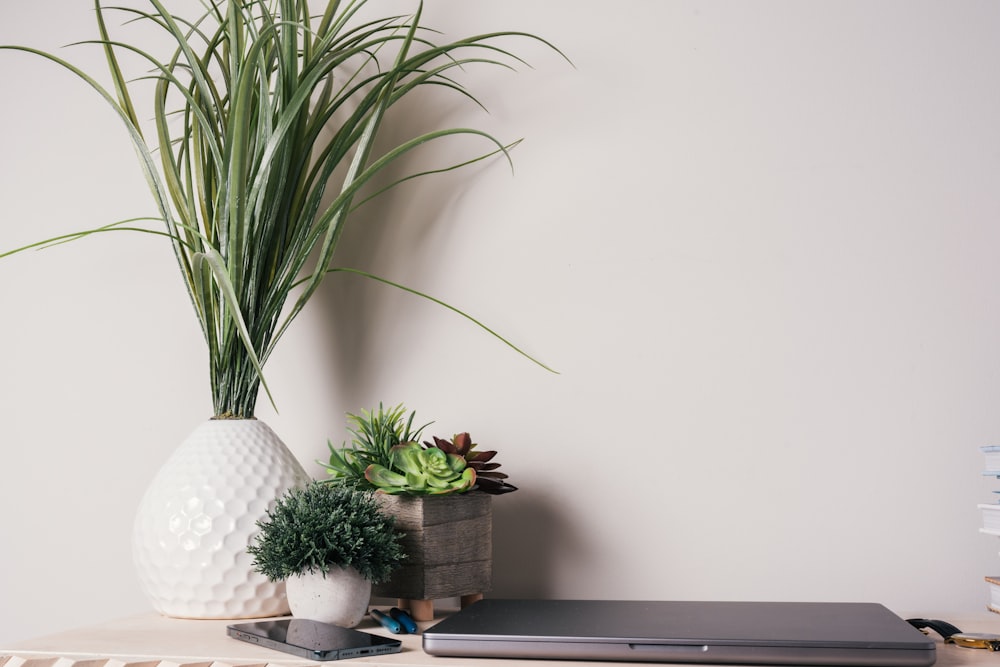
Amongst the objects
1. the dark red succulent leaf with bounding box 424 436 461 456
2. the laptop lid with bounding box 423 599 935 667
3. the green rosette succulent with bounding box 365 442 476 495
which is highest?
the dark red succulent leaf with bounding box 424 436 461 456

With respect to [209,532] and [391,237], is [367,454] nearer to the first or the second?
[209,532]

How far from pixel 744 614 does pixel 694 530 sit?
264 mm

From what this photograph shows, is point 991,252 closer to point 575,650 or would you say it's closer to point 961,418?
point 961,418

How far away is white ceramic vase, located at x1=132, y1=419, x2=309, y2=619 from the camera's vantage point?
924 millimetres

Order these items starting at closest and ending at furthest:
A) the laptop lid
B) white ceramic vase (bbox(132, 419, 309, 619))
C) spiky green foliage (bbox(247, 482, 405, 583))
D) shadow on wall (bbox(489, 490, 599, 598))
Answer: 1. the laptop lid
2. spiky green foliage (bbox(247, 482, 405, 583))
3. white ceramic vase (bbox(132, 419, 309, 619))
4. shadow on wall (bbox(489, 490, 599, 598))

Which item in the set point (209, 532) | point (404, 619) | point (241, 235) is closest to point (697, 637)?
point (404, 619)

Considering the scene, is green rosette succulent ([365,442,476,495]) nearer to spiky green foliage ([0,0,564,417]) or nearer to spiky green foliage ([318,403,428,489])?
spiky green foliage ([318,403,428,489])

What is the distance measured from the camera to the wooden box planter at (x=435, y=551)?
91 centimetres

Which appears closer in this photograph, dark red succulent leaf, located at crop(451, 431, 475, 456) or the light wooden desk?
the light wooden desk

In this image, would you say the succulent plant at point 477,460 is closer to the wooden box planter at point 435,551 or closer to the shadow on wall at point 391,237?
the wooden box planter at point 435,551

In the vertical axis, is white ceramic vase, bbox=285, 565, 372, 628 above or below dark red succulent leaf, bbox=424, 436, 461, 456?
below

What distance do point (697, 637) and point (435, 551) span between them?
32 cm

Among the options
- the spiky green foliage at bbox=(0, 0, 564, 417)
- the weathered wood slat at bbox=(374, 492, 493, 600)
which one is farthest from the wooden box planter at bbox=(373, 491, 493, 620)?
the spiky green foliage at bbox=(0, 0, 564, 417)

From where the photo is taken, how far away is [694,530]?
106 centimetres
